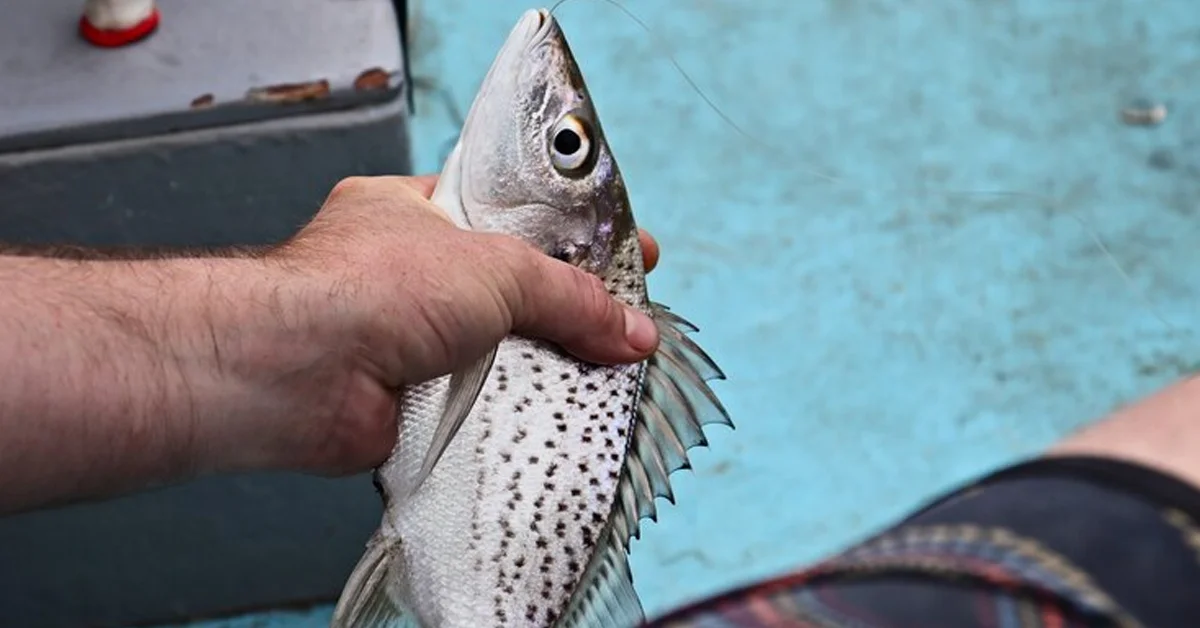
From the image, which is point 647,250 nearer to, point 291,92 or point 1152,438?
point 291,92

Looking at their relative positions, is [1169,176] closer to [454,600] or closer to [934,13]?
[934,13]

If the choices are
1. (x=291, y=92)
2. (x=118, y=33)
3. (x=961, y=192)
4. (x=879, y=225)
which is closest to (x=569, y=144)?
(x=291, y=92)

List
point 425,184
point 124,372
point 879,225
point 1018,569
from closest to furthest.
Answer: point 1018,569, point 124,372, point 425,184, point 879,225

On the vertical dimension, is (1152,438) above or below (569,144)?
above

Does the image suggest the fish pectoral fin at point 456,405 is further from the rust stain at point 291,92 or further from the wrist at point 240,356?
the rust stain at point 291,92

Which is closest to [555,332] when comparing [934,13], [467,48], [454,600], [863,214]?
[454,600]

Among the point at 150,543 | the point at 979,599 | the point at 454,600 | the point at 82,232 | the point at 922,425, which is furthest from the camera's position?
the point at 922,425

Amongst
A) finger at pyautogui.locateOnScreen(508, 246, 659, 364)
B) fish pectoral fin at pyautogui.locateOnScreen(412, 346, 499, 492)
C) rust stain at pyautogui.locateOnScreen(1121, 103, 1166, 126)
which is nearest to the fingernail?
finger at pyautogui.locateOnScreen(508, 246, 659, 364)

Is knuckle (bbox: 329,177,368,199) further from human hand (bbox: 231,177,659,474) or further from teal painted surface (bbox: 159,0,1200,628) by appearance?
teal painted surface (bbox: 159,0,1200,628)
